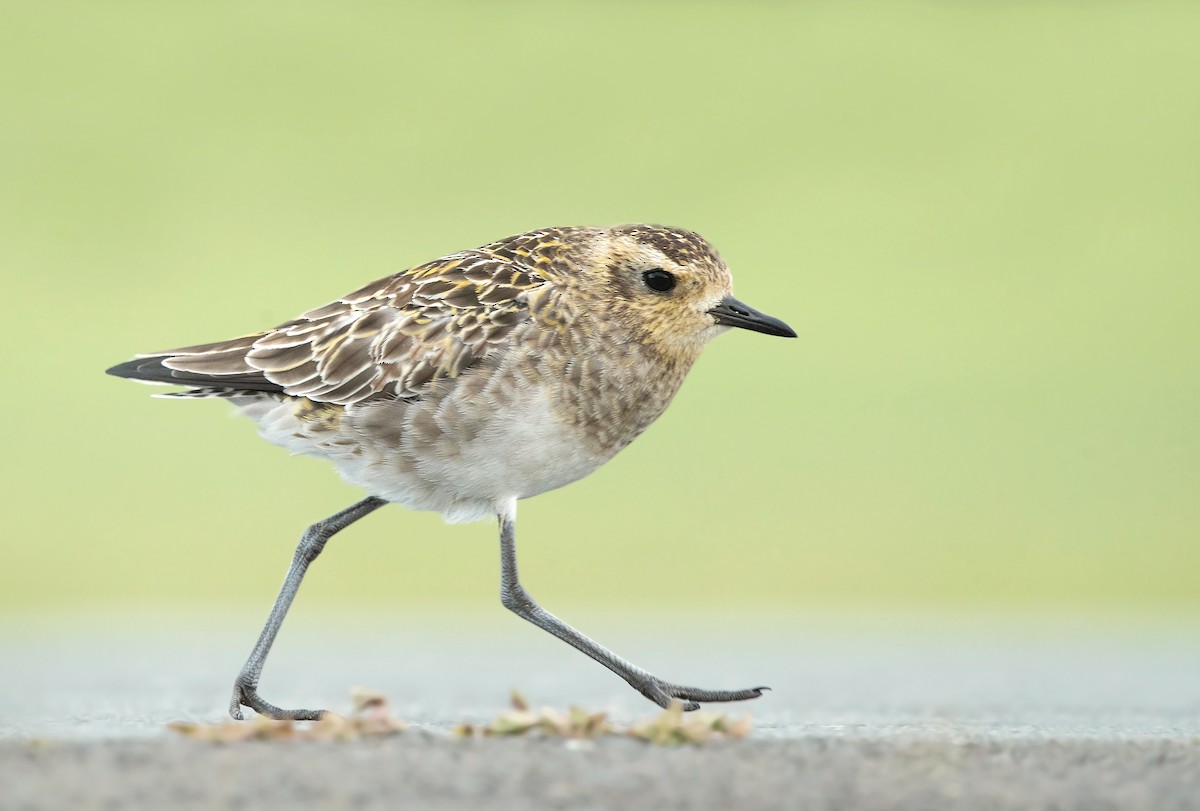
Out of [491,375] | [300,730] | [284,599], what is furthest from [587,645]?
[300,730]

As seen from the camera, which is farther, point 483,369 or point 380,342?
point 380,342

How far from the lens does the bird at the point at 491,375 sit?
409 inches

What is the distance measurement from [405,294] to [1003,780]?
16.7 feet

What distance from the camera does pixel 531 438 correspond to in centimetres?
1030

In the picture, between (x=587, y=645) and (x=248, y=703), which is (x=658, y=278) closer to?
(x=587, y=645)

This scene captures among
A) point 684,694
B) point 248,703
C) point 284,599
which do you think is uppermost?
point 284,599

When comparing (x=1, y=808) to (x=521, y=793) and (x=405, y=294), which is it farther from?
(x=405, y=294)

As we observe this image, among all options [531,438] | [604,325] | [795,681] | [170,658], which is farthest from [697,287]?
[170,658]

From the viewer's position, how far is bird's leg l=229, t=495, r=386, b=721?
1078 centimetres

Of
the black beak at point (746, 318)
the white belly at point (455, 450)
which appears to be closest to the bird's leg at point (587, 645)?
the white belly at point (455, 450)

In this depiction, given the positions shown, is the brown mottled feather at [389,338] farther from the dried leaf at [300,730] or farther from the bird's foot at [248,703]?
the dried leaf at [300,730]

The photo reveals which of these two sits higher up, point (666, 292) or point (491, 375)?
point (666, 292)

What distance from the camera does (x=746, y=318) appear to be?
35.8ft

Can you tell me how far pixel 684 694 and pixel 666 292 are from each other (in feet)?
8.17
